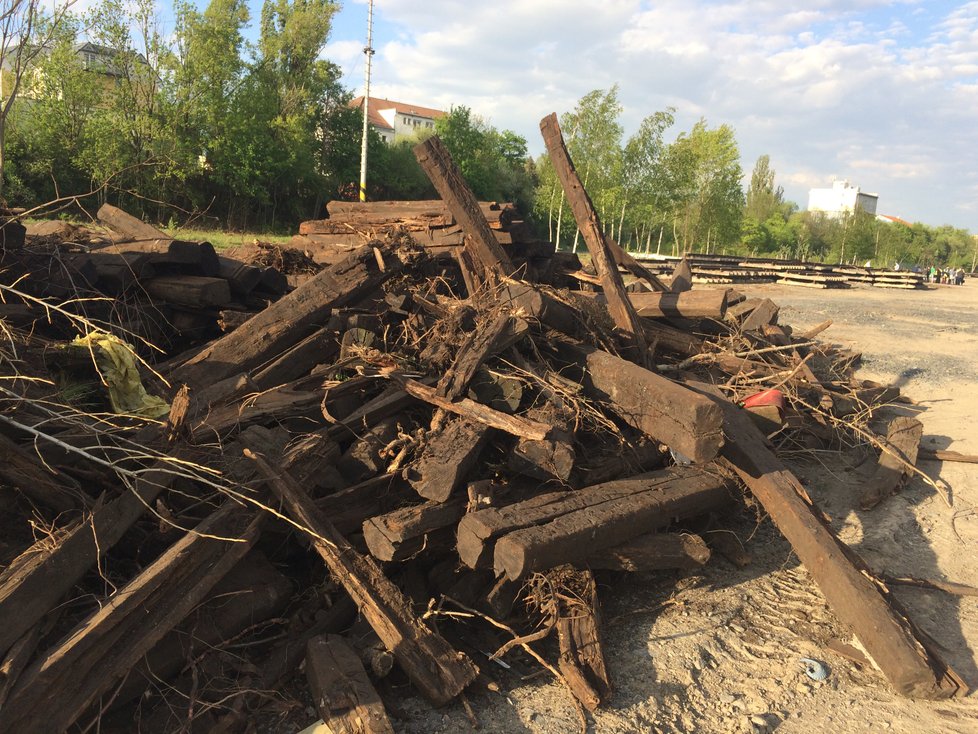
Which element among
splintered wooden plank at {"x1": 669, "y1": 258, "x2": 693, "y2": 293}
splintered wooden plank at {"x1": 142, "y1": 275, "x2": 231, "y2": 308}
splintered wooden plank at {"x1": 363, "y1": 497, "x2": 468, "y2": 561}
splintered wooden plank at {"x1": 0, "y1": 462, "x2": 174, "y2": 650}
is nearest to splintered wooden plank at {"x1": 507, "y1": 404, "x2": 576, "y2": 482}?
splintered wooden plank at {"x1": 363, "y1": 497, "x2": 468, "y2": 561}

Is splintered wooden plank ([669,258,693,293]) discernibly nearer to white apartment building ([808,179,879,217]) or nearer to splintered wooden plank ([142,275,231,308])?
splintered wooden plank ([142,275,231,308])

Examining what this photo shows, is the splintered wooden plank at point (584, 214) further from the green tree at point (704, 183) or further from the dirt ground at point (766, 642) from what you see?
the green tree at point (704, 183)

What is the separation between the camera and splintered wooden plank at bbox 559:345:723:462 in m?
3.80

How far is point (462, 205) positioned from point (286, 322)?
208cm

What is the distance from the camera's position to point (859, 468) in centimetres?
613

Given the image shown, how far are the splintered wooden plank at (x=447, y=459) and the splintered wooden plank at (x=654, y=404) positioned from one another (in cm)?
101

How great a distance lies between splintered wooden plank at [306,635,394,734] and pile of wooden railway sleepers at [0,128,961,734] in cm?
1

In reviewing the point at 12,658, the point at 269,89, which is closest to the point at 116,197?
the point at 269,89

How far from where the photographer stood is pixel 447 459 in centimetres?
371

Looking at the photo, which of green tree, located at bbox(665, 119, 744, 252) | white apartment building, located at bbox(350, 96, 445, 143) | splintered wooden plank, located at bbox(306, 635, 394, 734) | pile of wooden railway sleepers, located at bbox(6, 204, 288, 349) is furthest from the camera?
white apartment building, located at bbox(350, 96, 445, 143)

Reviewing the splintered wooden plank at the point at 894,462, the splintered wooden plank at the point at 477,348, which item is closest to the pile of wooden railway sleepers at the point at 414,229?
the splintered wooden plank at the point at 477,348

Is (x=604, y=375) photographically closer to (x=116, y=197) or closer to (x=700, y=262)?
(x=700, y=262)

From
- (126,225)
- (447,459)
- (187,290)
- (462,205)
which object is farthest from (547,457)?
(126,225)

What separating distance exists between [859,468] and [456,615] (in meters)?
4.55
